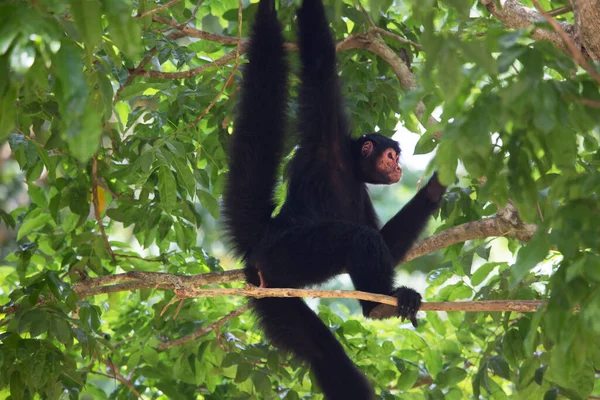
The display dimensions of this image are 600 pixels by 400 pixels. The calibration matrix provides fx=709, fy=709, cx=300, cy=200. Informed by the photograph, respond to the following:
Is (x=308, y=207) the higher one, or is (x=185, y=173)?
(x=185, y=173)

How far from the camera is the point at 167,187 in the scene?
542 centimetres

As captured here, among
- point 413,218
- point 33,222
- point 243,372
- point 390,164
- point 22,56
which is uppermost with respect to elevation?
point 22,56

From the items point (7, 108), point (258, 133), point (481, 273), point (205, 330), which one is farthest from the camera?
point (205, 330)

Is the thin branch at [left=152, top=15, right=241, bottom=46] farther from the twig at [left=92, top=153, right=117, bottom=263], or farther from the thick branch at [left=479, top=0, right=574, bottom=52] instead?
the thick branch at [left=479, top=0, right=574, bottom=52]

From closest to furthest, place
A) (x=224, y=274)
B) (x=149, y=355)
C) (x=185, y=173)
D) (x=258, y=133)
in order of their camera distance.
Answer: (x=185, y=173) < (x=258, y=133) < (x=224, y=274) < (x=149, y=355)

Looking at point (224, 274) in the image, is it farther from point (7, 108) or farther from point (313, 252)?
point (7, 108)

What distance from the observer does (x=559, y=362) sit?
2.74 meters

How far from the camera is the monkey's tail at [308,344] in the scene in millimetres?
6020

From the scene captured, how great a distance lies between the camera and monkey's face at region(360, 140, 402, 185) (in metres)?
6.92

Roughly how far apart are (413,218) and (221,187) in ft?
5.95

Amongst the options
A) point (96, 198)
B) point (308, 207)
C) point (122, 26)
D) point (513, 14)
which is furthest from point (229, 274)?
point (122, 26)

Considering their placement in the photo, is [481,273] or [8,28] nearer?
[8,28]

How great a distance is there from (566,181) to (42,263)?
5.18 meters

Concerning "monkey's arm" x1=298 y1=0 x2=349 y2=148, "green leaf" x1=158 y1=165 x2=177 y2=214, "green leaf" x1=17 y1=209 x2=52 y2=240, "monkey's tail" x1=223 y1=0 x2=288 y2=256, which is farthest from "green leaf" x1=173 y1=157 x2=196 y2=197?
"green leaf" x1=17 y1=209 x2=52 y2=240
